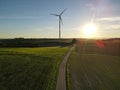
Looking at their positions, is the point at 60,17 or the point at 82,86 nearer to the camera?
the point at 82,86

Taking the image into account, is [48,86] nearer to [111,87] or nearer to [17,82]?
[17,82]

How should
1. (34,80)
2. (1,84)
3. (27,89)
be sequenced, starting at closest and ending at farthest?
(27,89) → (1,84) → (34,80)

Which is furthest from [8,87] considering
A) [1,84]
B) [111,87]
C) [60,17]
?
[60,17]

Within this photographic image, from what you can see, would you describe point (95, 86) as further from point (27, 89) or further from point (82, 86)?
point (27, 89)

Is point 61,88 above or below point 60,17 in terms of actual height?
below

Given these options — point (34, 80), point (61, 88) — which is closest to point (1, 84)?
point (34, 80)

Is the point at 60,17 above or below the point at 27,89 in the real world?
above

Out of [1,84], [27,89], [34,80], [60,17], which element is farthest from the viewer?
[60,17]

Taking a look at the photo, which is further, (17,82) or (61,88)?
(17,82)

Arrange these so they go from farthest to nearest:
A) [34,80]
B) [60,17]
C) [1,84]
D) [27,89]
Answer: [60,17], [34,80], [1,84], [27,89]
